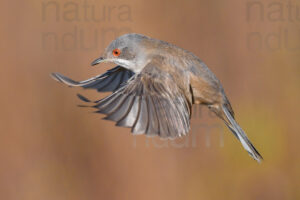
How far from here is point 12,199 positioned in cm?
449

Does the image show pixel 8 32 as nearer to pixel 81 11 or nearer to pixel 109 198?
pixel 81 11

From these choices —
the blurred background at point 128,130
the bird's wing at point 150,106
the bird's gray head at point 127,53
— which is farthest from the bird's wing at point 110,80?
the blurred background at point 128,130

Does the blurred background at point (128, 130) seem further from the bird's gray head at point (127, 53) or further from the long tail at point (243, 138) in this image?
the bird's gray head at point (127, 53)

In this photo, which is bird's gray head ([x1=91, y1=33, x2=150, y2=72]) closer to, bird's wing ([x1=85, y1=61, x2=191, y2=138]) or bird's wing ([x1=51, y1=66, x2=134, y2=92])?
bird's wing ([x1=85, y1=61, x2=191, y2=138])

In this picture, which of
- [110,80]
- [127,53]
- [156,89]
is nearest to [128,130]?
[110,80]

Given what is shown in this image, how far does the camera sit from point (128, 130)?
4676mm

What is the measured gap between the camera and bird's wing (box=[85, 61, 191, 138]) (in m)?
2.67

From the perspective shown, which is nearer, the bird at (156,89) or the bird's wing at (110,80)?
the bird at (156,89)

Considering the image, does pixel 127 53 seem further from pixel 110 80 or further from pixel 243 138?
pixel 243 138

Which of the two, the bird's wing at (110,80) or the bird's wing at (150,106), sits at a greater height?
the bird's wing at (110,80)

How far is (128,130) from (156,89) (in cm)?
175

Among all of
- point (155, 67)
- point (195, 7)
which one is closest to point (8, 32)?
point (195, 7)

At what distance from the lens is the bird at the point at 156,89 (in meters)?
2.73

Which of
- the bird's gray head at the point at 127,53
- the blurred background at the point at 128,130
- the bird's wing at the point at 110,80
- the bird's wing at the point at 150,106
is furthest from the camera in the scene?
the blurred background at the point at 128,130
